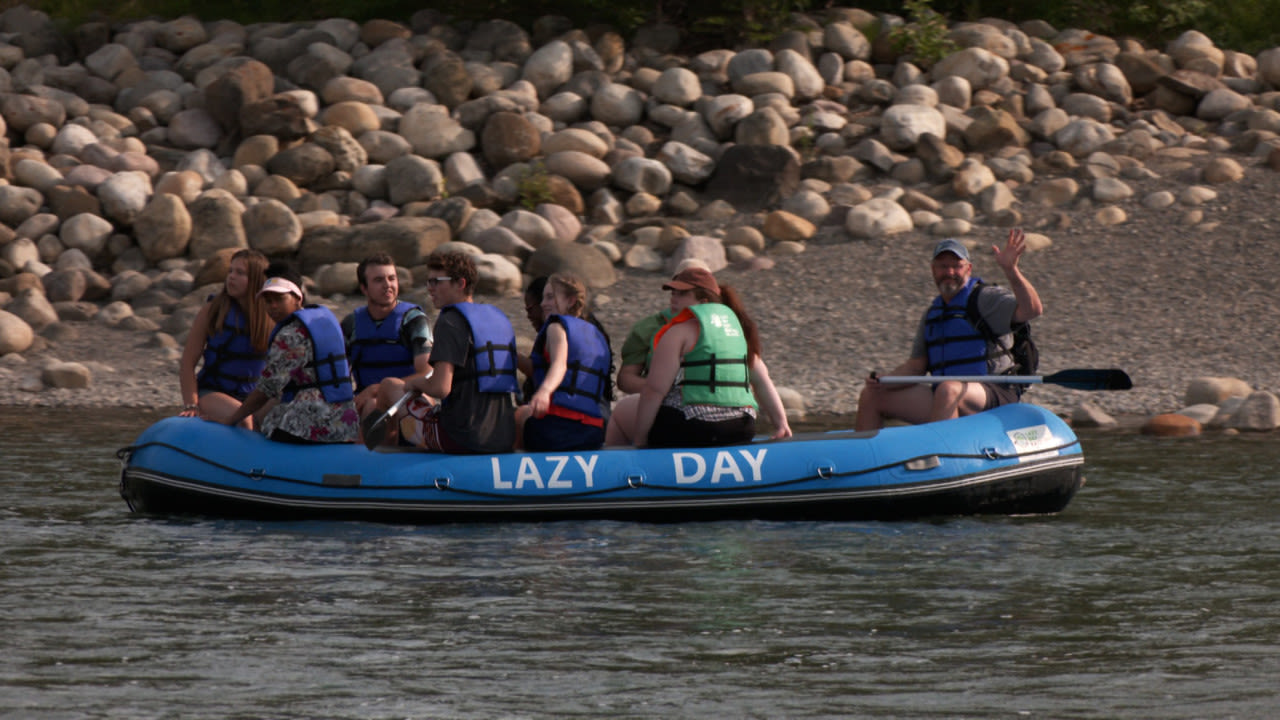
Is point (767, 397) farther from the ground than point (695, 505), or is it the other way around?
point (767, 397)

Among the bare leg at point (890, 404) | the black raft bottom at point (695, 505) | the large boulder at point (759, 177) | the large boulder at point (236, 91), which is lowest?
the black raft bottom at point (695, 505)

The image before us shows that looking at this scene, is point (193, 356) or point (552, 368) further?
point (193, 356)

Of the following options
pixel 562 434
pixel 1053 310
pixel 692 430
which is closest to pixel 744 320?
pixel 692 430

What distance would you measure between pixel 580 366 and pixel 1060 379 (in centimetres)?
235

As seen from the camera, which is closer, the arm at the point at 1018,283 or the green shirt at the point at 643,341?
the arm at the point at 1018,283

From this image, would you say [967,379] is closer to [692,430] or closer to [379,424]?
[692,430]

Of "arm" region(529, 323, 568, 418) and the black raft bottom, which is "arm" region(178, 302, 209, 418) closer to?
the black raft bottom

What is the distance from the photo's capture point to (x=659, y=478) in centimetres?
785

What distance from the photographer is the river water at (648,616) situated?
485 cm

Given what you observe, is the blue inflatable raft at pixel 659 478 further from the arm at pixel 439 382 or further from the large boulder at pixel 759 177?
the large boulder at pixel 759 177

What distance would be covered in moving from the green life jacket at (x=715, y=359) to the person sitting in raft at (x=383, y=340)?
4.09 ft

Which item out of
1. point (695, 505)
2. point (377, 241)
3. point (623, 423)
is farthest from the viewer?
point (377, 241)

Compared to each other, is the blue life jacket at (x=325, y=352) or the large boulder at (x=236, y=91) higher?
the large boulder at (x=236, y=91)

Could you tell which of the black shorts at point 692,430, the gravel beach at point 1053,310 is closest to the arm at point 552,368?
the black shorts at point 692,430
